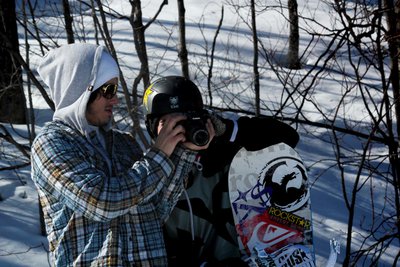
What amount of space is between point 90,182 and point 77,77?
0.35 m

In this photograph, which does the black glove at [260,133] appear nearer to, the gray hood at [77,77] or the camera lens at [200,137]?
the camera lens at [200,137]

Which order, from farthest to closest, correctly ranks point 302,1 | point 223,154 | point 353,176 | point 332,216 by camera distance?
point 302,1 < point 353,176 < point 332,216 < point 223,154

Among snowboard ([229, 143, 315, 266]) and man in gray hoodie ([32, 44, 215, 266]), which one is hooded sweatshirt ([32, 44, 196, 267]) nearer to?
man in gray hoodie ([32, 44, 215, 266])

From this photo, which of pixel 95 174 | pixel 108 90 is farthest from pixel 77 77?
pixel 95 174

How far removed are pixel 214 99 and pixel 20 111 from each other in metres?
2.49

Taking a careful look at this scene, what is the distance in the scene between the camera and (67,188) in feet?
6.37

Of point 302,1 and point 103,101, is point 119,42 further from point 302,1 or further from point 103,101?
point 103,101

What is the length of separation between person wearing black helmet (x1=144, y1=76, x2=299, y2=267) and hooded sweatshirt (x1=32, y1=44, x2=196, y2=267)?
7.8 inches

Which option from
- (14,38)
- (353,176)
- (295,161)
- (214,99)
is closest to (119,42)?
(214,99)

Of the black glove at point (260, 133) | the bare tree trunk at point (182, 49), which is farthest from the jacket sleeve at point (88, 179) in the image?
the bare tree trunk at point (182, 49)

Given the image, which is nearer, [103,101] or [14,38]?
[103,101]

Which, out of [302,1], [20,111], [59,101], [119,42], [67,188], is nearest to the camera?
[67,188]

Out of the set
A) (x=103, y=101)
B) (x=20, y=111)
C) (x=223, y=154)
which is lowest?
(x=20, y=111)

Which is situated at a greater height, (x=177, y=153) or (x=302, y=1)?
(x=302, y=1)
